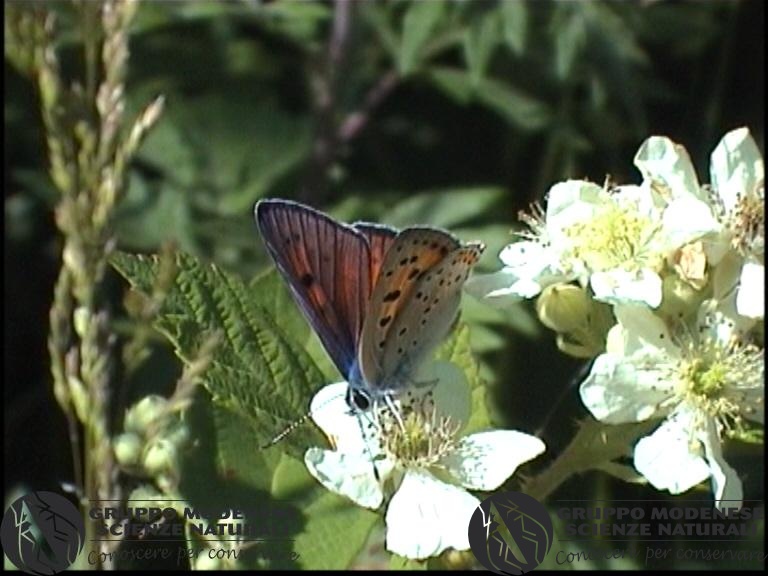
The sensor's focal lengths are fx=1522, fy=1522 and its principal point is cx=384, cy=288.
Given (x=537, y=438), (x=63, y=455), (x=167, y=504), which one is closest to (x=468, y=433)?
(x=537, y=438)

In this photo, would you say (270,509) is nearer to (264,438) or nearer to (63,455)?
(264,438)

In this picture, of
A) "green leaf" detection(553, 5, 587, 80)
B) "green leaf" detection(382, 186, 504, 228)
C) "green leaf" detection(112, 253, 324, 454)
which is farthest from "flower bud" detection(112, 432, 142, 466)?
"green leaf" detection(553, 5, 587, 80)

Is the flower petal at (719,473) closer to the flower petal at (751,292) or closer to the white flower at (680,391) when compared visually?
the white flower at (680,391)

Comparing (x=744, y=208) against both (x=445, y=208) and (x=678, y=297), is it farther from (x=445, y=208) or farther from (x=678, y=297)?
(x=445, y=208)

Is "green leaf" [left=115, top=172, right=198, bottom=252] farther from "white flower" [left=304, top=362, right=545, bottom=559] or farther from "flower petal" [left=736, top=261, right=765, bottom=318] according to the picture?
"flower petal" [left=736, top=261, right=765, bottom=318]

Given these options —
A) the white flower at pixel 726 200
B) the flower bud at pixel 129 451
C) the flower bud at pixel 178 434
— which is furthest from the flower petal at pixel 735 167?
the flower bud at pixel 129 451

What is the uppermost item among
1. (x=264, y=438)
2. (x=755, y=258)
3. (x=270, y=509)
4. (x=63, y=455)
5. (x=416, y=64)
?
(x=416, y=64)
